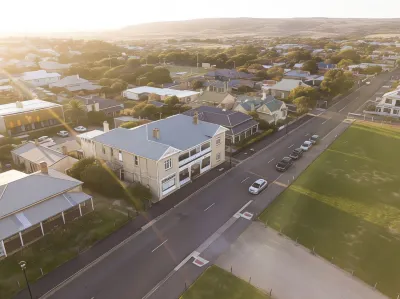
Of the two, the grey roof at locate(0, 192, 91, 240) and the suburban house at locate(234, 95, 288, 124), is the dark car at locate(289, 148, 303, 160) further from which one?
the grey roof at locate(0, 192, 91, 240)

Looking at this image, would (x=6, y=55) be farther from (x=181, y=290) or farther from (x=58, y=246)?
(x=181, y=290)

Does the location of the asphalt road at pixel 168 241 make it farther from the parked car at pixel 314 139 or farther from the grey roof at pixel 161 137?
the parked car at pixel 314 139

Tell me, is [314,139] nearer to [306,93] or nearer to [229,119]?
[229,119]

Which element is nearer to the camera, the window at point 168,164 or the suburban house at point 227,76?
the window at point 168,164

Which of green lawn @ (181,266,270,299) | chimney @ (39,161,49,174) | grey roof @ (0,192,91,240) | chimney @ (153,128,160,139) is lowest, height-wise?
green lawn @ (181,266,270,299)

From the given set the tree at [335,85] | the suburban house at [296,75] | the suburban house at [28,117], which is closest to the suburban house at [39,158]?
the suburban house at [28,117]

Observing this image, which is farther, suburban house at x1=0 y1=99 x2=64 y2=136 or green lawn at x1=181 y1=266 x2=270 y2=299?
suburban house at x1=0 y1=99 x2=64 y2=136

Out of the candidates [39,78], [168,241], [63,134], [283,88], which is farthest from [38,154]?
[39,78]

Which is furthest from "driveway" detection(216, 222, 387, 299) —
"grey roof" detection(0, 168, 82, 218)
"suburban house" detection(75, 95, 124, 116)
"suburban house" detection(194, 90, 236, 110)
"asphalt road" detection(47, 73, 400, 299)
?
"suburban house" detection(75, 95, 124, 116)
